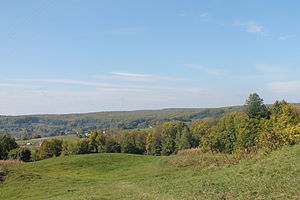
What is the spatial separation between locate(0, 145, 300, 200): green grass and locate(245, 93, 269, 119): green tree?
3319 cm

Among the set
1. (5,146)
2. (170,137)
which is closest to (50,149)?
(5,146)

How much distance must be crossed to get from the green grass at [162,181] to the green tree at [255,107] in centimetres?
3319

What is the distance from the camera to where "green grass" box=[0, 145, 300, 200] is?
12482 millimetres

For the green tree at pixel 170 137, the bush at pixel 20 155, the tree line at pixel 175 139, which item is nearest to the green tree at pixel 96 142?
the tree line at pixel 175 139

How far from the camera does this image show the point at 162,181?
71.4 ft

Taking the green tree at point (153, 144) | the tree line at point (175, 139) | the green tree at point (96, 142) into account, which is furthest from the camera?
the green tree at point (153, 144)

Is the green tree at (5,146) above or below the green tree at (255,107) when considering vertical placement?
below

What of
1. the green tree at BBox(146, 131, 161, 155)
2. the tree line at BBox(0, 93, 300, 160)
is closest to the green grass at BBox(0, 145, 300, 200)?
the tree line at BBox(0, 93, 300, 160)

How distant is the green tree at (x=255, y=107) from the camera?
6347cm

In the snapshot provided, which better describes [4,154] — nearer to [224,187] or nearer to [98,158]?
[98,158]

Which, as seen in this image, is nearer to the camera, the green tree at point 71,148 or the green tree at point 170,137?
the green tree at point 71,148

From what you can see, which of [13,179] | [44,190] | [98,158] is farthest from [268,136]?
[98,158]

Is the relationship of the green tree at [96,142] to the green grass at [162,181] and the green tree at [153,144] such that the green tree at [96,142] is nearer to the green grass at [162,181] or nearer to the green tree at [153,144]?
the green tree at [153,144]

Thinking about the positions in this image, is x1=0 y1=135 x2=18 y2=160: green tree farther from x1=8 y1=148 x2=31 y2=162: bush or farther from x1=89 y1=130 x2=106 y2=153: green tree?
x1=89 y1=130 x2=106 y2=153: green tree
